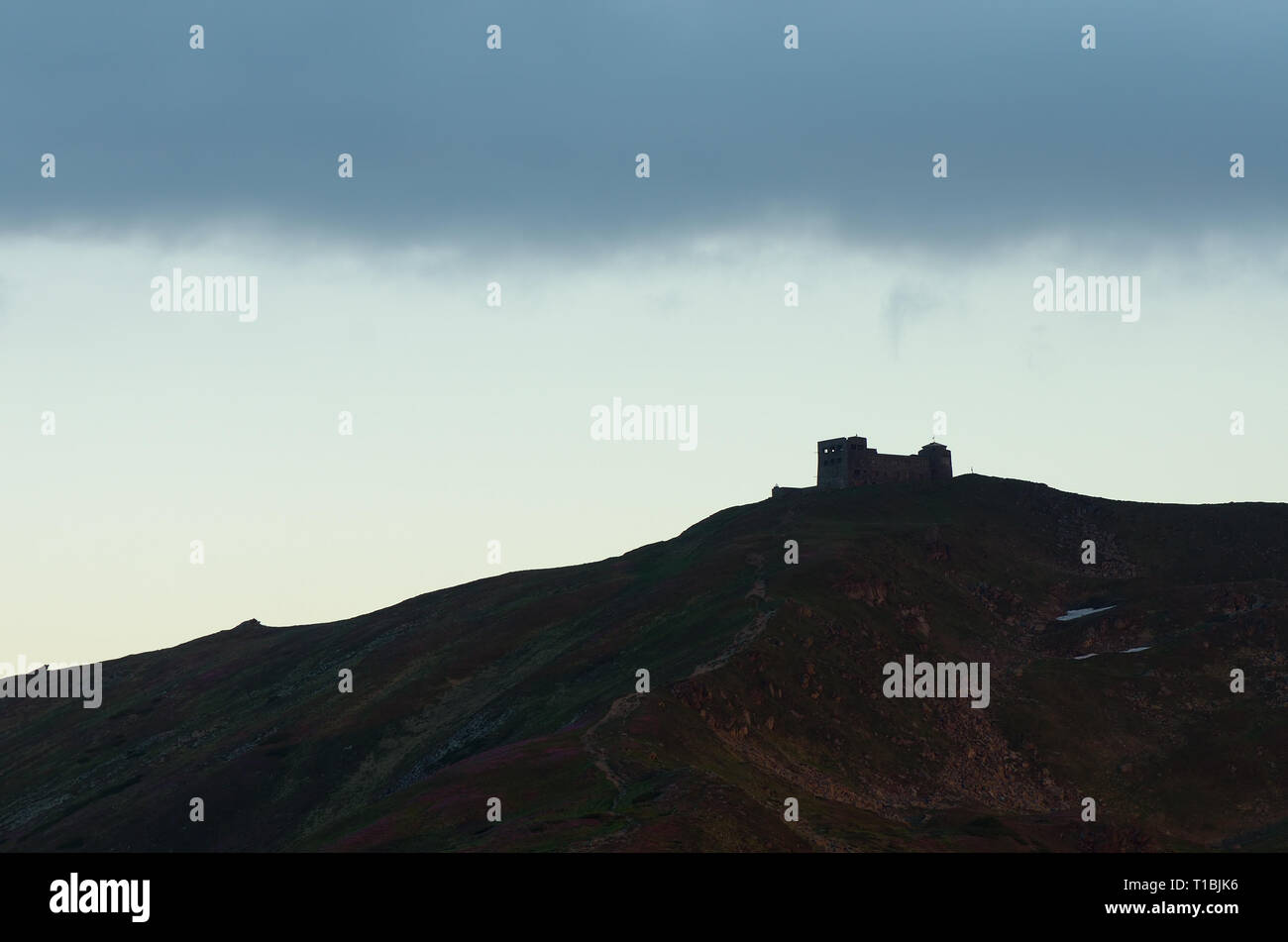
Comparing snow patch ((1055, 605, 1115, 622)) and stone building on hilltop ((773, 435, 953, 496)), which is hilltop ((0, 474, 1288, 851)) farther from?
stone building on hilltop ((773, 435, 953, 496))

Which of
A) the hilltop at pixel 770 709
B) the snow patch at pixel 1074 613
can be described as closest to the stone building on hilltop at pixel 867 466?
the hilltop at pixel 770 709

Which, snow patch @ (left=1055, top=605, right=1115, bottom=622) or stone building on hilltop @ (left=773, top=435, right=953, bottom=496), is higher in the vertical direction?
stone building on hilltop @ (left=773, top=435, right=953, bottom=496)

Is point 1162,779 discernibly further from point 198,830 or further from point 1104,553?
point 198,830

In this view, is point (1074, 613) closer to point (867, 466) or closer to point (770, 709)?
point (867, 466)

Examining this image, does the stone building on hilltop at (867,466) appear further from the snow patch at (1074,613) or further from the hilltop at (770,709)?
the snow patch at (1074,613)

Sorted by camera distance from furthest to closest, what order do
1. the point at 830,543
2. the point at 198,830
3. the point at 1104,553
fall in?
the point at 1104,553 → the point at 830,543 → the point at 198,830

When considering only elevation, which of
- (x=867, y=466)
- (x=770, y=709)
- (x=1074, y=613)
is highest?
(x=867, y=466)

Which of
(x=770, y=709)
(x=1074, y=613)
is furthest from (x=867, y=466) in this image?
(x=770, y=709)

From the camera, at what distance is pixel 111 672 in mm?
189250

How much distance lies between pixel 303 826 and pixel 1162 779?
61.1 metres

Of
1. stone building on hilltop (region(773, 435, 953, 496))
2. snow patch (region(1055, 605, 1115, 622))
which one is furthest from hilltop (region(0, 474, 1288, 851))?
stone building on hilltop (region(773, 435, 953, 496))

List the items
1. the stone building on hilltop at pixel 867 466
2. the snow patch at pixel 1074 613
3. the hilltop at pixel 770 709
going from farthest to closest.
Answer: the stone building on hilltop at pixel 867 466
the snow patch at pixel 1074 613
the hilltop at pixel 770 709

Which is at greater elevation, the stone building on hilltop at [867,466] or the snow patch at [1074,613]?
the stone building on hilltop at [867,466]

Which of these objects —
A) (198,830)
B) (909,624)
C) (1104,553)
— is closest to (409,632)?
(198,830)
